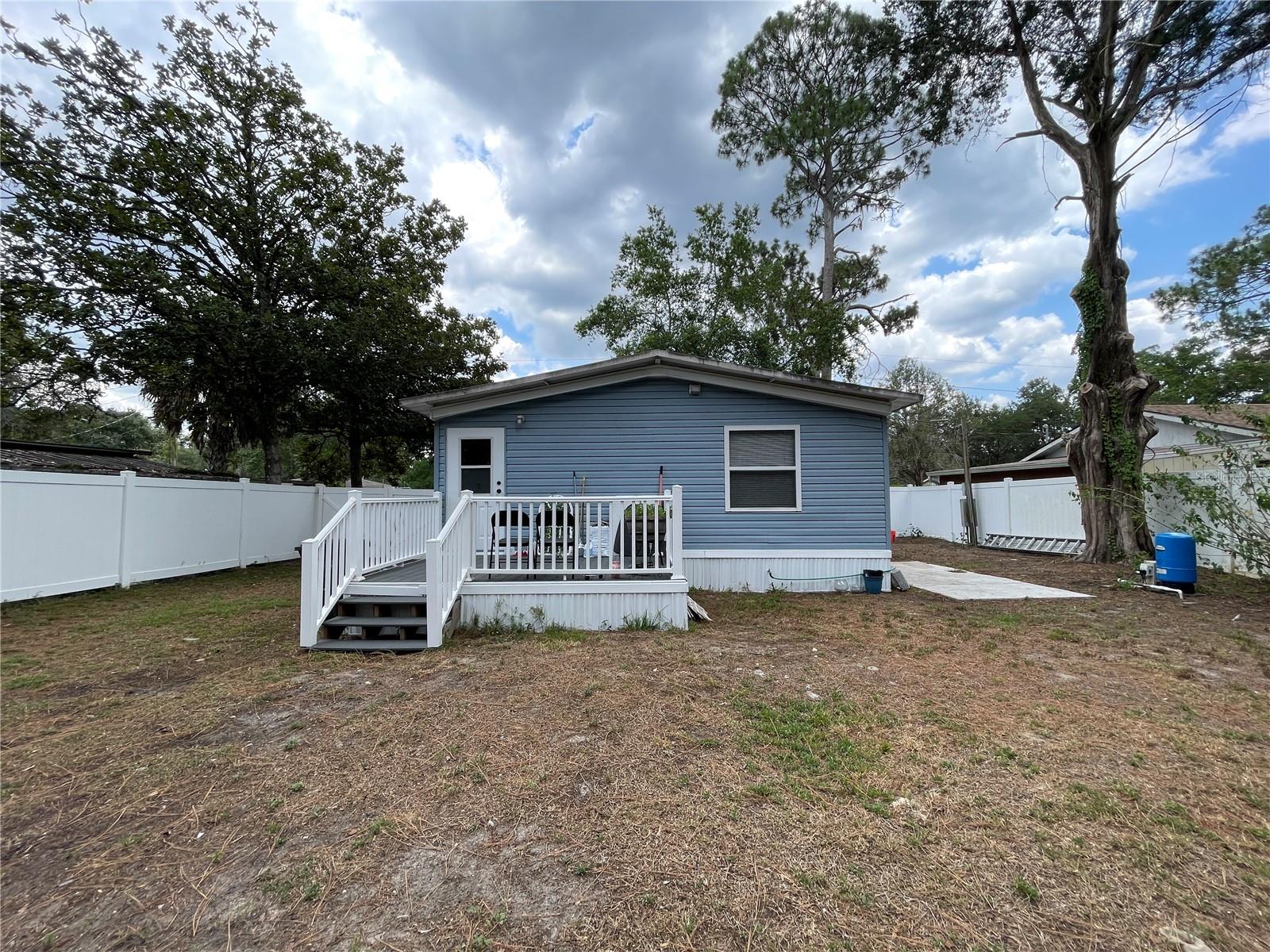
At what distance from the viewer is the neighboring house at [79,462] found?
8.16 meters

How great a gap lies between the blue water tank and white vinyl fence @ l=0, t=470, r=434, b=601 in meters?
11.0

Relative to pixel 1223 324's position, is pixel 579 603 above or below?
below

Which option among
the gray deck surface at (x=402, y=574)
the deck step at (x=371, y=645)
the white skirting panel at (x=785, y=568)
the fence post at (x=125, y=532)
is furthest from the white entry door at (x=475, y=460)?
the fence post at (x=125, y=532)

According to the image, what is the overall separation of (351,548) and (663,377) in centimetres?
471

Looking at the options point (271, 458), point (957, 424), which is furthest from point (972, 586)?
point (957, 424)

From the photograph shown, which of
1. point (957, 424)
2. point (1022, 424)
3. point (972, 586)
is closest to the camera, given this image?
point (972, 586)

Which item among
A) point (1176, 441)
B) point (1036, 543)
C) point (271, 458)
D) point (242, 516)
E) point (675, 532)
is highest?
point (1176, 441)

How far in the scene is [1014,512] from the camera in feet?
42.9

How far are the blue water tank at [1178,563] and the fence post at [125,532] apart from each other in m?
15.4

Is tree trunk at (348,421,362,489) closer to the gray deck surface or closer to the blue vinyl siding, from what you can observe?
the blue vinyl siding

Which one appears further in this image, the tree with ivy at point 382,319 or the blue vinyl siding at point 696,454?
the tree with ivy at point 382,319

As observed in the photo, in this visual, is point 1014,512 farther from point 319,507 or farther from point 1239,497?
point 319,507

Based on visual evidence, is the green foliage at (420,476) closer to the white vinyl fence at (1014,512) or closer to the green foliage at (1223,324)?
the white vinyl fence at (1014,512)

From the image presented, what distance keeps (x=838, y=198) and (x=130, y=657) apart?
64.6 feet
